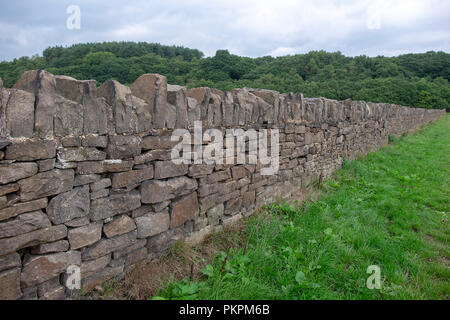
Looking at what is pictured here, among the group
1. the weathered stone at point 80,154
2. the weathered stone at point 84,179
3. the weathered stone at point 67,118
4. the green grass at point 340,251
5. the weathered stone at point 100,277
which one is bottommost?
the green grass at point 340,251

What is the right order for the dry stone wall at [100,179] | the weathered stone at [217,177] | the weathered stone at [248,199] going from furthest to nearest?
the weathered stone at [248,199] → the weathered stone at [217,177] → the dry stone wall at [100,179]

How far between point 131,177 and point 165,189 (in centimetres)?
38

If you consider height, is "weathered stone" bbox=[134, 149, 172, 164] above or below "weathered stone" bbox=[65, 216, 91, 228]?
above

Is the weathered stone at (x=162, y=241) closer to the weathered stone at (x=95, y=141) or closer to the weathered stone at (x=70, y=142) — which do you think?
the weathered stone at (x=95, y=141)

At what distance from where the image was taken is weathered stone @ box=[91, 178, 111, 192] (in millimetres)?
2137

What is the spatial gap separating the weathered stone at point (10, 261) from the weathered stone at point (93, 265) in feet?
1.42

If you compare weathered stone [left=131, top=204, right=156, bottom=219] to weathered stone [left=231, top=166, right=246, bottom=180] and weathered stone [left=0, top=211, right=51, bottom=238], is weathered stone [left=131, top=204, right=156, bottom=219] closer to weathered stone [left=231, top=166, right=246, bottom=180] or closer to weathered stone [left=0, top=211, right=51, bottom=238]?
weathered stone [left=0, top=211, right=51, bottom=238]

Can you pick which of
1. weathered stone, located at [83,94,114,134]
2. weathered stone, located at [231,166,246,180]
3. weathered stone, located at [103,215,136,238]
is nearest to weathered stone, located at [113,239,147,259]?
weathered stone, located at [103,215,136,238]

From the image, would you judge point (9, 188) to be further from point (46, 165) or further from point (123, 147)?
point (123, 147)

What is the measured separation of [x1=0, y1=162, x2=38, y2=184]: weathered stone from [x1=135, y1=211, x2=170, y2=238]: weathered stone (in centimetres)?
92

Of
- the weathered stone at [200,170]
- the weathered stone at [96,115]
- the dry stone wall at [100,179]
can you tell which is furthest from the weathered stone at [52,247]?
the weathered stone at [200,170]

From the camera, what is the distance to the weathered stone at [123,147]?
2.21 metres
